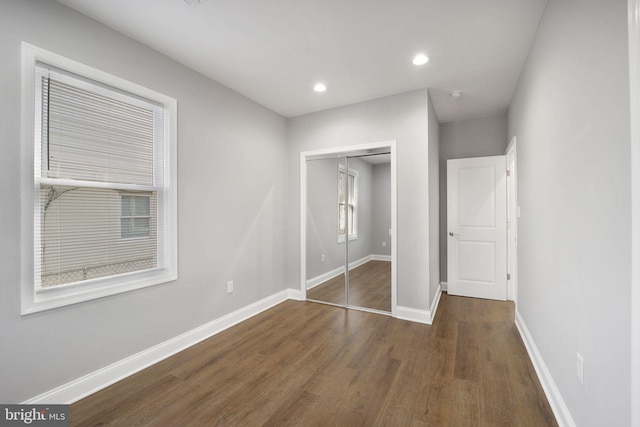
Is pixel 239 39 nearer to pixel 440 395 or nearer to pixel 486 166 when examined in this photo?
pixel 440 395

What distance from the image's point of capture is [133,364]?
221cm

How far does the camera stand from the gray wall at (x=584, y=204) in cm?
105

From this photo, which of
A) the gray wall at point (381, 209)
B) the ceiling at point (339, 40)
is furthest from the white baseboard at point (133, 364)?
the ceiling at point (339, 40)


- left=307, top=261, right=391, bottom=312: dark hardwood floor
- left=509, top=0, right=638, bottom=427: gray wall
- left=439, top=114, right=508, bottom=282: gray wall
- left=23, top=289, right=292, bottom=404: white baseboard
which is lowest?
left=23, top=289, right=292, bottom=404: white baseboard

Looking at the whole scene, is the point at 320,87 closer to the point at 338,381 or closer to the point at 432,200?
the point at 432,200

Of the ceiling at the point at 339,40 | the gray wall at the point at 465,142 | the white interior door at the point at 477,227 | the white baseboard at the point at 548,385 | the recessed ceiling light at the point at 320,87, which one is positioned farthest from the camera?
the gray wall at the point at 465,142

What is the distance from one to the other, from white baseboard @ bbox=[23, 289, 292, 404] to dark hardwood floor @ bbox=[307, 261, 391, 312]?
1.07m

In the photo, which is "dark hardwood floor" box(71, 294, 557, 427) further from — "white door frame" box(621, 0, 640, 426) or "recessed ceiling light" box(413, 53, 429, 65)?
"recessed ceiling light" box(413, 53, 429, 65)

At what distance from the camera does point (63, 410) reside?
1.80 meters

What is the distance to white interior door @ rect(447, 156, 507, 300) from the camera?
394 cm

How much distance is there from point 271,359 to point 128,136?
223cm

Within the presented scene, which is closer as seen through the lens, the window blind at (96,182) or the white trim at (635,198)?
the white trim at (635,198)

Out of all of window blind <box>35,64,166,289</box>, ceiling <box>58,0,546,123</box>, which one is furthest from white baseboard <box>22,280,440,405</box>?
ceiling <box>58,0,546,123</box>

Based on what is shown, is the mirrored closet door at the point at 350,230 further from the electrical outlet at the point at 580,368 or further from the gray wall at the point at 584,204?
the electrical outlet at the point at 580,368
